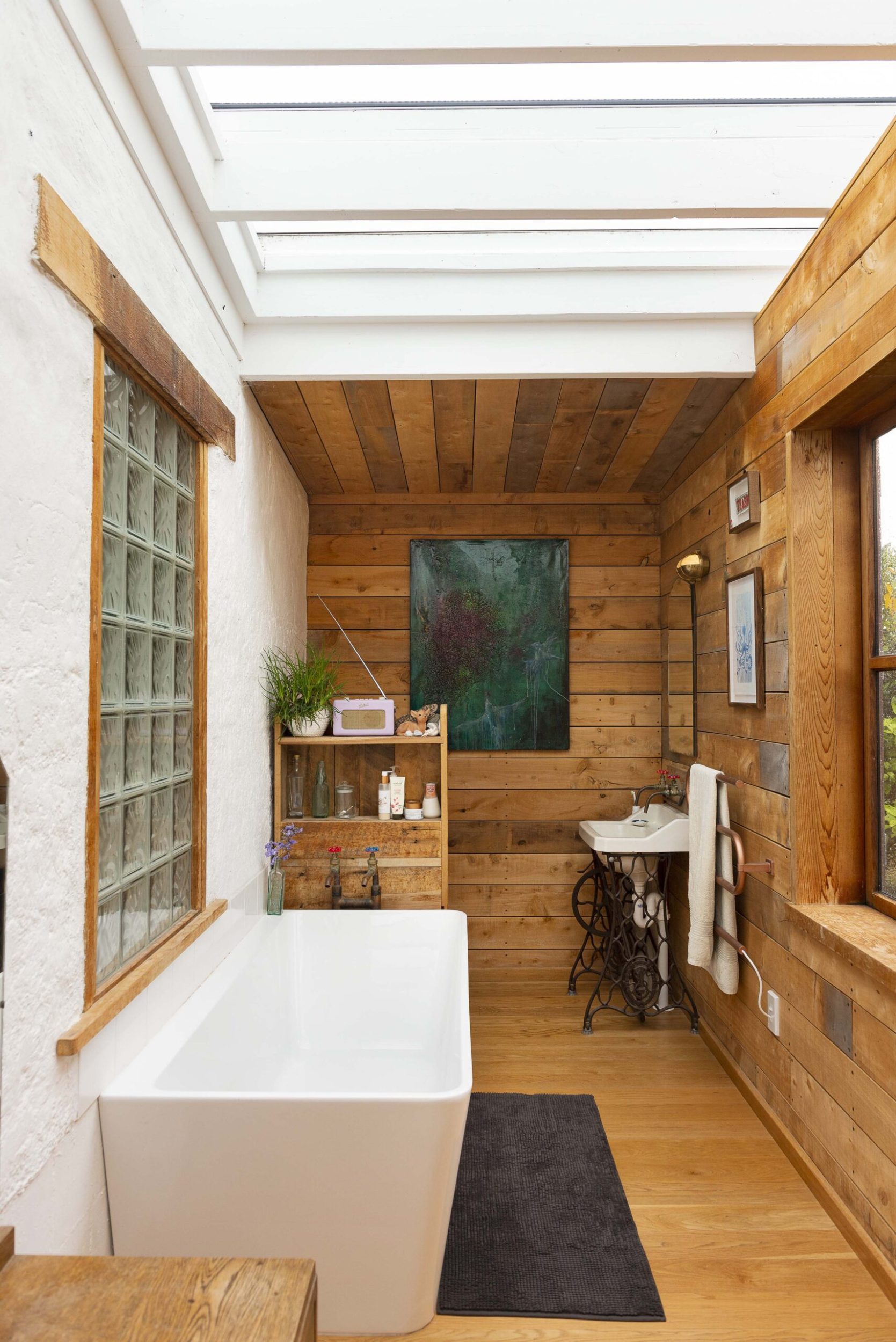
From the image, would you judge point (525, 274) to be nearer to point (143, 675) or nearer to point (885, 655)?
point (885, 655)

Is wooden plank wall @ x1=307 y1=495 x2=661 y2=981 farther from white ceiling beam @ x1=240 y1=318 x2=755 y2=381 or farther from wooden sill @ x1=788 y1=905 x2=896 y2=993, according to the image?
wooden sill @ x1=788 y1=905 x2=896 y2=993

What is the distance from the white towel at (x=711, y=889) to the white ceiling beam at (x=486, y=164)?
5.74 feet

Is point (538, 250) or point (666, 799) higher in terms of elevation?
point (538, 250)

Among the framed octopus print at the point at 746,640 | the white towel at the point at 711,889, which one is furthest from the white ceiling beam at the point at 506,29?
the white towel at the point at 711,889

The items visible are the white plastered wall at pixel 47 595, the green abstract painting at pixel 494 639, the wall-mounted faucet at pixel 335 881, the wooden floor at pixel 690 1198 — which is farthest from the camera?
the green abstract painting at pixel 494 639

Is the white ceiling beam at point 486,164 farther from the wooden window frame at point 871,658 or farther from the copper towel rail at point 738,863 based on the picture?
the copper towel rail at point 738,863

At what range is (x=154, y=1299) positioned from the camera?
2.94ft

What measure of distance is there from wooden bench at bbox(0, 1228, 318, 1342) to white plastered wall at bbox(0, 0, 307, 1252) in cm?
24

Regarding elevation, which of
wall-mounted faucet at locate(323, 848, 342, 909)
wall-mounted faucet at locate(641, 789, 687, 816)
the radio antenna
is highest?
the radio antenna

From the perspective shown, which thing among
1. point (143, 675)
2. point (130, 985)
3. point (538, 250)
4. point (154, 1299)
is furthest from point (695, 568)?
point (154, 1299)

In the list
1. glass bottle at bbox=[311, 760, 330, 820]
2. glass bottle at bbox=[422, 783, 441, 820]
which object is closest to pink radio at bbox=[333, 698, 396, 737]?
glass bottle at bbox=[311, 760, 330, 820]

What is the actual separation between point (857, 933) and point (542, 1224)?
1.07m

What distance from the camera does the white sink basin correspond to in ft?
10.3

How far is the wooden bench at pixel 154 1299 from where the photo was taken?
33.1 inches
